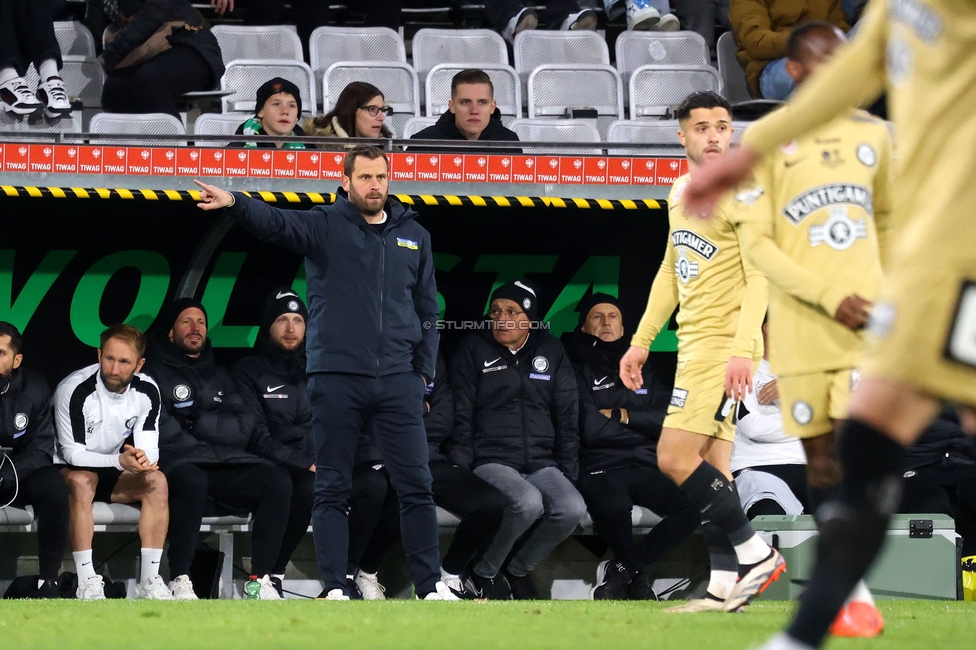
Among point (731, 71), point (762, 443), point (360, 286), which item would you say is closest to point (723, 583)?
point (360, 286)

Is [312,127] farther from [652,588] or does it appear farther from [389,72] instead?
[652,588]

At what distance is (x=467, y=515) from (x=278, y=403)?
57.9 inches

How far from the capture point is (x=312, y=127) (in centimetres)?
884

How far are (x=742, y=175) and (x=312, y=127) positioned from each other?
616cm

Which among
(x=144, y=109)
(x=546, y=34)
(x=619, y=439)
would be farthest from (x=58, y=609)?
(x=546, y=34)

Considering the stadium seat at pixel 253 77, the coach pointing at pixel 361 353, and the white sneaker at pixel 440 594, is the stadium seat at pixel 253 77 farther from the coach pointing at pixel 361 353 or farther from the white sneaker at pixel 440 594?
the white sneaker at pixel 440 594

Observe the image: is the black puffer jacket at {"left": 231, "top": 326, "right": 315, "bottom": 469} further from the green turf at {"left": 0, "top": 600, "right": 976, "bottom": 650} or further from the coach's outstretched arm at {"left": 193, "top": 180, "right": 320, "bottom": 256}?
the green turf at {"left": 0, "top": 600, "right": 976, "bottom": 650}

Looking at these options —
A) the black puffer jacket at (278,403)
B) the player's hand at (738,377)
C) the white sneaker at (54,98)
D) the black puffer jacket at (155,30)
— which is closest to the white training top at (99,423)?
the black puffer jacket at (278,403)

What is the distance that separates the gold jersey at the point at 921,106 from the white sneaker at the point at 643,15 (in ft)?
27.9

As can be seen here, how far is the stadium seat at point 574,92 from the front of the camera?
10.4 m

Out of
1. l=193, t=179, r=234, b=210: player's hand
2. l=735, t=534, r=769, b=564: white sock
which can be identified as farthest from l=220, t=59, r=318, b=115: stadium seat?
l=735, t=534, r=769, b=564: white sock

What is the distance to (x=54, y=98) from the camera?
358 inches

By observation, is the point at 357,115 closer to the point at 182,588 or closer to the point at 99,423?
the point at 99,423

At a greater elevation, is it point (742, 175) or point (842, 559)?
point (742, 175)
